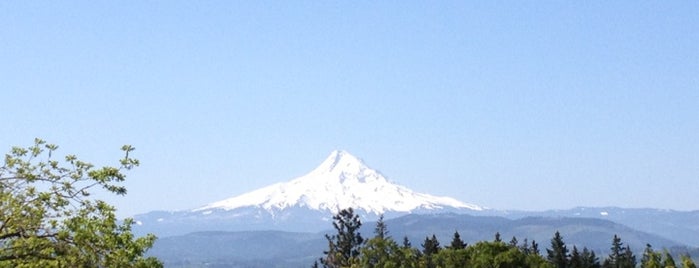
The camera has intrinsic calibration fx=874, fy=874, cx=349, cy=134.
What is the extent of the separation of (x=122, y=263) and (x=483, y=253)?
192 feet

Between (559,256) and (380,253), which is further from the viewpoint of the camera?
(559,256)

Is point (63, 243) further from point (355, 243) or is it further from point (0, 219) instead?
point (355, 243)

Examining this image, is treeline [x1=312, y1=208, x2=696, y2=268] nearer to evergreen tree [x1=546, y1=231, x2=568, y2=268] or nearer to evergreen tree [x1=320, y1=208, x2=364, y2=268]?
evergreen tree [x1=320, y1=208, x2=364, y2=268]

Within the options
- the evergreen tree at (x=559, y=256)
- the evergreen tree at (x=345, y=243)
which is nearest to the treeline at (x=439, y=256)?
the evergreen tree at (x=345, y=243)

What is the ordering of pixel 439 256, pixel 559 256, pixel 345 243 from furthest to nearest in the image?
pixel 559 256
pixel 345 243
pixel 439 256

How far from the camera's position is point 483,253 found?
255 feet

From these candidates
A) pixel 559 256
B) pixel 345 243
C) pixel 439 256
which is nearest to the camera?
pixel 439 256

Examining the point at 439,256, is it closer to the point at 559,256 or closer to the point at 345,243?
the point at 345,243

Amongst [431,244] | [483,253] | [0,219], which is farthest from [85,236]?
[431,244]

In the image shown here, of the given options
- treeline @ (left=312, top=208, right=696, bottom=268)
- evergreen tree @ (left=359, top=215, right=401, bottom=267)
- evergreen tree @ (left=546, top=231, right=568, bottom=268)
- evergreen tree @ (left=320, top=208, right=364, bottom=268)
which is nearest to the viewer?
treeline @ (left=312, top=208, right=696, bottom=268)

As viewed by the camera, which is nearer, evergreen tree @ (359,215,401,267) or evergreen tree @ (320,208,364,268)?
evergreen tree @ (359,215,401,267)

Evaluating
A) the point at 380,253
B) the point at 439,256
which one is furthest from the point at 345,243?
the point at 439,256

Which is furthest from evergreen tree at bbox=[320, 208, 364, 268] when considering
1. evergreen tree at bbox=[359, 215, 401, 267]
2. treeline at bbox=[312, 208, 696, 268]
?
evergreen tree at bbox=[359, 215, 401, 267]

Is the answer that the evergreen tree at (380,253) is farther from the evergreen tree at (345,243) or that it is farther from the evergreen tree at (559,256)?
the evergreen tree at (559,256)
